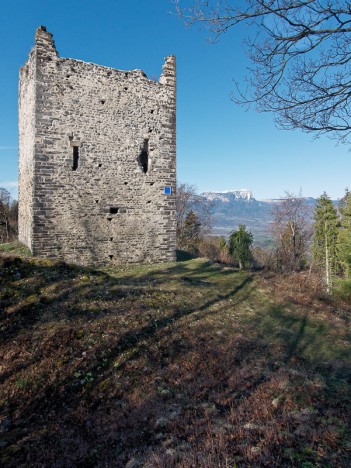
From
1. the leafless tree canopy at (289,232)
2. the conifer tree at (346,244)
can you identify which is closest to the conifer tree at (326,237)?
the leafless tree canopy at (289,232)

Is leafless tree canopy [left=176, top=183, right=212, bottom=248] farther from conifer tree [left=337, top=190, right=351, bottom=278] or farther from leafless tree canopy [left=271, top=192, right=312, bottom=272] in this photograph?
conifer tree [left=337, top=190, right=351, bottom=278]

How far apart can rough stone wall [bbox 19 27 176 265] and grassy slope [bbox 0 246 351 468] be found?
2786 millimetres

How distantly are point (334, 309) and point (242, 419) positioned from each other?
8547 millimetres

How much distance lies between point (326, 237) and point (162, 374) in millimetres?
30765

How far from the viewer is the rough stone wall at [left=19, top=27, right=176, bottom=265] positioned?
1298 centimetres

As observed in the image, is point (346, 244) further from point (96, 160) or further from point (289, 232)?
point (96, 160)

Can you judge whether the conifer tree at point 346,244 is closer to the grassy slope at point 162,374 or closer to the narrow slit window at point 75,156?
the grassy slope at point 162,374

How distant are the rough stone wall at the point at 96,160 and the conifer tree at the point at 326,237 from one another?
23549 mm

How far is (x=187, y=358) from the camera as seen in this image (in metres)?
7.54

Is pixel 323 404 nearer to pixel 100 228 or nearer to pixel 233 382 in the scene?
pixel 233 382


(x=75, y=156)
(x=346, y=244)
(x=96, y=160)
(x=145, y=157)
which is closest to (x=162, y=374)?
(x=96, y=160)

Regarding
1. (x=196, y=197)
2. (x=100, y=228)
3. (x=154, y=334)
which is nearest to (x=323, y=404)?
(x=154, y=334)

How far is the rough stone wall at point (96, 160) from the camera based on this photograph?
12984 mm

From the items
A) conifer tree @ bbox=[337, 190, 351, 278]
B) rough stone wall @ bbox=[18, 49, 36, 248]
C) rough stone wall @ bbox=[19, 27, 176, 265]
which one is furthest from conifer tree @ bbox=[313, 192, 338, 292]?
rough stone wall @ bbox=[18, 49, 36, 248]
